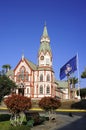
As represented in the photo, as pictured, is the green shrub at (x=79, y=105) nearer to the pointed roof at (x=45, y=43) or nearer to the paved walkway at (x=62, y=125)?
the pointed roof at (x=45, y=43)

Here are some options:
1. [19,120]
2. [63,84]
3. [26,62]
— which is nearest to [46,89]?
[26,62]

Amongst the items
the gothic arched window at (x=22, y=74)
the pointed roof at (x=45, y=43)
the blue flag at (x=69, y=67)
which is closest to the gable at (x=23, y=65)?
the gothic arched window at (x=22, y=74)

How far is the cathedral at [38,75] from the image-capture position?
96.2 m

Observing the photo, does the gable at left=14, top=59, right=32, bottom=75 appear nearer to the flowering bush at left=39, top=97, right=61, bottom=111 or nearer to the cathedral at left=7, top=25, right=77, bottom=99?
the cathedral at left=7, top=25, right=77, bottom=99

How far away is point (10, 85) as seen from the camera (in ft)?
155

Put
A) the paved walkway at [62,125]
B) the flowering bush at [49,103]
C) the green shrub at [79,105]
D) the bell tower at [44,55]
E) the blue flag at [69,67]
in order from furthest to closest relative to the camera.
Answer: the bell tower at [44,55]
the green shrub at [79,105]
the blue flag at [69,67]
the flowering bush at [49,103]
the paved walkway at [62,125]

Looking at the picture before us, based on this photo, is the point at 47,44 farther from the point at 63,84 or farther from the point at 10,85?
the point at 10,85

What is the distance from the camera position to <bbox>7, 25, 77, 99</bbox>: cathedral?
96.2 m

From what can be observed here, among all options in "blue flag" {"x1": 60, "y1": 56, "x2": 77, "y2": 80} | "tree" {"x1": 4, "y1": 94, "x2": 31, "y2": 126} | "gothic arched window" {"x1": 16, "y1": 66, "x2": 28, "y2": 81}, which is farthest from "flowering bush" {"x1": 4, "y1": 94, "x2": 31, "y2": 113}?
"gothic arched window" {"x1": 16, "y1": 66, "x2": 28, "y2": 81}

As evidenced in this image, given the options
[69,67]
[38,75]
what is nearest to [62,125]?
[69,67]

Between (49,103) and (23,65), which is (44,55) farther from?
(49,103)

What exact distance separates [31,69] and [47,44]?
990 cm

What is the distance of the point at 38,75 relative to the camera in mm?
97000

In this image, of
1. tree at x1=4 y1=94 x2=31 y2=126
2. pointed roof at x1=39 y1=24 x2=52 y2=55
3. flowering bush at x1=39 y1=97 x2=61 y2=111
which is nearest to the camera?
tree at x1=4 y1=94 x2=31 y2=126
